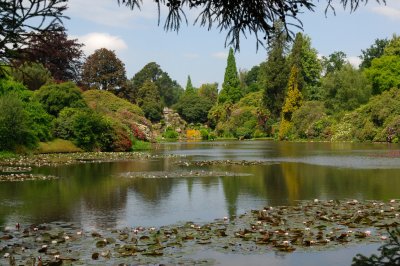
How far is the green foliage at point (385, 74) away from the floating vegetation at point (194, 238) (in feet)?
196

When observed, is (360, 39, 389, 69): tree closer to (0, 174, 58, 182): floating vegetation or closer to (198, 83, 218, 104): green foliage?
(198, 83, 218, 104): green foliage

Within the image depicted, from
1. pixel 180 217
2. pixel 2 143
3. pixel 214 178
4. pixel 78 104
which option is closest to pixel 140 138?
pixel 78 104

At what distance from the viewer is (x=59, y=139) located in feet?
113

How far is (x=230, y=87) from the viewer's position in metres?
94.6

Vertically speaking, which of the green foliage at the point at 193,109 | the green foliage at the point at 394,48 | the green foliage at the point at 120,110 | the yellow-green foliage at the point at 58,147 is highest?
the green foliage at the point at 394,48

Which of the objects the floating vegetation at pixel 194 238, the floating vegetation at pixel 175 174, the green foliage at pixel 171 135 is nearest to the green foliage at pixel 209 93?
the green foliage at pixel 171 135

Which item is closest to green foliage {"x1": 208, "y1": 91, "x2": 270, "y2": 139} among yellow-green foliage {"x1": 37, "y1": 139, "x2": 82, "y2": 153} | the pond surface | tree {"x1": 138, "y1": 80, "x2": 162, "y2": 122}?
tree {"x1": 138, "y1": 80, "x2": 162, "y2": 122}

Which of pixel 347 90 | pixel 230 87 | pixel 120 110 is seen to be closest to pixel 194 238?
pixel 120 110

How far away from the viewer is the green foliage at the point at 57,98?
3672 centimetres

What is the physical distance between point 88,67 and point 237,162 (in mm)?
50413

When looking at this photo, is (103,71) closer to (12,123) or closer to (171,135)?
(171,135)

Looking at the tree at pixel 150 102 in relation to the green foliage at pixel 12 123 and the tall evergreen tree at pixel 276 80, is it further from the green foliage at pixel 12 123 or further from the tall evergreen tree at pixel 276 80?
the green foliage at pixel 12 123

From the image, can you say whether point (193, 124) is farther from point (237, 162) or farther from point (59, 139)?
point (237, 162)

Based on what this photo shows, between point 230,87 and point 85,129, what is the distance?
62.4 metres
